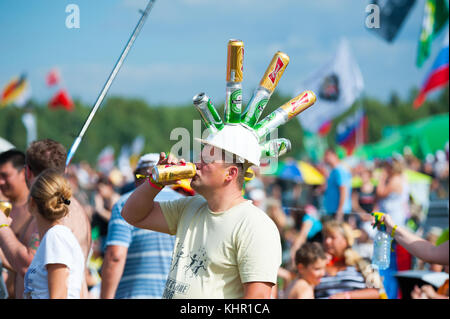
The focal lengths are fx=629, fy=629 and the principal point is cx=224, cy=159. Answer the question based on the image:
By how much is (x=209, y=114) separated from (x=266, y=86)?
29cm

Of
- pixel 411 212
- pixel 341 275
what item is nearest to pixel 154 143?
pixel 411 212

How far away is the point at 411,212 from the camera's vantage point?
10.7 m

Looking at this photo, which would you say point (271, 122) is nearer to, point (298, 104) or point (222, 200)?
point (298, 104)

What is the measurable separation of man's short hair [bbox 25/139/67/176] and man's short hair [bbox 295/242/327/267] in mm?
1906

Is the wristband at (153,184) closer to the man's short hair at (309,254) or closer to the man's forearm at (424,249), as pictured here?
the man's forearm at (424,249)

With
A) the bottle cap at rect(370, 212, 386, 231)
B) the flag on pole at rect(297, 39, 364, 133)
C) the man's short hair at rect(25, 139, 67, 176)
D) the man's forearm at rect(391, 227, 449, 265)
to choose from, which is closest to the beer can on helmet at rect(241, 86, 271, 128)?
the bottle cap at rect(370, 212, 386, 231)

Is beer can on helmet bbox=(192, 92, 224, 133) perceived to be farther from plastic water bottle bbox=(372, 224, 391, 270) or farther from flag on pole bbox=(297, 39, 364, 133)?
flag on pole bbox=(297, 39, 364, 133)

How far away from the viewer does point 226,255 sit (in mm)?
2678

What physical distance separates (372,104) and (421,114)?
36.1 ft

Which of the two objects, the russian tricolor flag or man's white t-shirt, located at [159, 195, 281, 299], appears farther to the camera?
the russian tricolor flag

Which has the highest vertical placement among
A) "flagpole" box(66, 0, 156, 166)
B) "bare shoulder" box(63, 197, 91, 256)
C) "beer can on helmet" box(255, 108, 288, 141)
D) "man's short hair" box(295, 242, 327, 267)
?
"flagpole" box(66, 0, 156, 166)

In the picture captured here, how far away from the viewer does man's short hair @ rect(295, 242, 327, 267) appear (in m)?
4.74

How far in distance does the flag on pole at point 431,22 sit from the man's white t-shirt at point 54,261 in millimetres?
6578

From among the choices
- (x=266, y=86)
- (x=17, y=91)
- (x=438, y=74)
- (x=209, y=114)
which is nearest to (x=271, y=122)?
(x=266, y=86)
